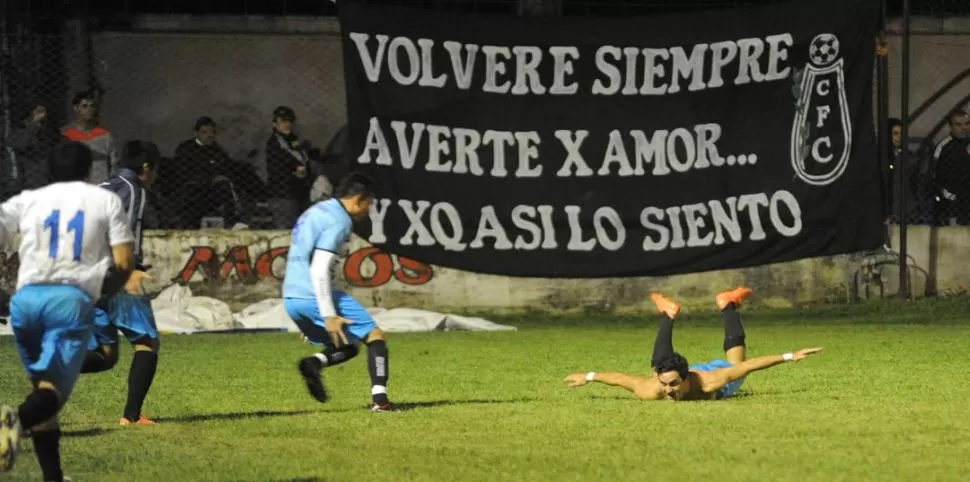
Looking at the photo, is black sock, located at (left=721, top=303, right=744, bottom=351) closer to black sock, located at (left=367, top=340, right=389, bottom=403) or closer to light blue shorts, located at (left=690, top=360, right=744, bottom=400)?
light blue shorts, located at (left=690, top=360, right=744, bottom=400)

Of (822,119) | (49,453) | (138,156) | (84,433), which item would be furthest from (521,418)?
(822,119)

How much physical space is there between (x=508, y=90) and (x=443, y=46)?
0.92 m

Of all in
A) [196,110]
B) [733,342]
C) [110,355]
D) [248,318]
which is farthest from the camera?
[196,110]

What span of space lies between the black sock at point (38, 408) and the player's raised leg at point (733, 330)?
6333mm

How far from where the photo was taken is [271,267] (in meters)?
21.5

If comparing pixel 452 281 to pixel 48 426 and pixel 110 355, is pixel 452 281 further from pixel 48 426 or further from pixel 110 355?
pixel 48 426

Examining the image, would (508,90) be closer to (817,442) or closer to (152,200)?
(152,200)

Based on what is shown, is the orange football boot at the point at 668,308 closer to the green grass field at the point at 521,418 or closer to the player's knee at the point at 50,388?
the green grass field at the point at 521,418

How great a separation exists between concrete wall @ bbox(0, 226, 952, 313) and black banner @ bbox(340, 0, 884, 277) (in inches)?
17.7

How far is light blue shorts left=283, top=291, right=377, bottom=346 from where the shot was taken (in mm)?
12109

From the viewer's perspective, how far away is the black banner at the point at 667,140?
832 inches

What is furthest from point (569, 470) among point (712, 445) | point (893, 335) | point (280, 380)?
point (893, 335)

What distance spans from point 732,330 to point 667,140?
7.62 m

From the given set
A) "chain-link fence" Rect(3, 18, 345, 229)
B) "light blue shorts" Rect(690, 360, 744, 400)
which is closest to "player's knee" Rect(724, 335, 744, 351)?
"light blue shorts" Rect(690, 360, 744, 400)
